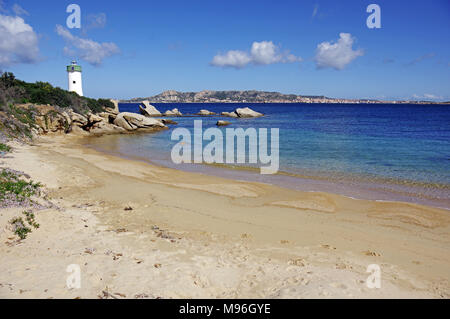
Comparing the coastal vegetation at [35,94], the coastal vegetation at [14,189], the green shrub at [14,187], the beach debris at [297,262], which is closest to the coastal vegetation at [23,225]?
the coastal vegetation at [14,189]

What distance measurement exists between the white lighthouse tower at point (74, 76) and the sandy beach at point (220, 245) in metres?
42.8

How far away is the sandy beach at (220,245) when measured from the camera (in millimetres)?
5387

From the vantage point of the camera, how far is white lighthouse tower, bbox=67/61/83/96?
5053 cm

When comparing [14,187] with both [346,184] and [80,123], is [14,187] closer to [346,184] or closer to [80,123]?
[346,184]

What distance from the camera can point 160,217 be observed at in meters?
9.38

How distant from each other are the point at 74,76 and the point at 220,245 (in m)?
52.5

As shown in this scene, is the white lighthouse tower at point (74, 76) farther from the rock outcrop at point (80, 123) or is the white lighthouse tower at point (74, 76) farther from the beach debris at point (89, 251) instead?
the beach debris at point (89, 251)

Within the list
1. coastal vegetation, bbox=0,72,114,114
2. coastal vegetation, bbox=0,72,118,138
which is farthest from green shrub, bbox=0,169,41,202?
coastal vegetation, bbox=0,72,114,114

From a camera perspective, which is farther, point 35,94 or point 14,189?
point 35,94

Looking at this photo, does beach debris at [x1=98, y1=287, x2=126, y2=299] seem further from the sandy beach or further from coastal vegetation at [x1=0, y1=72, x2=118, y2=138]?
coastal vegetation at [x1=0, y1=72, x2=118, y2=138]

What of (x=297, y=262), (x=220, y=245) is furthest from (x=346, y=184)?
(x=220, y=245)

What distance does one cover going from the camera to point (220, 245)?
7.49 meters

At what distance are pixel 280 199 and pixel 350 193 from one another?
3.36 metres

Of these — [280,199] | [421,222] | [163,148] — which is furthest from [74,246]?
[163,148]
